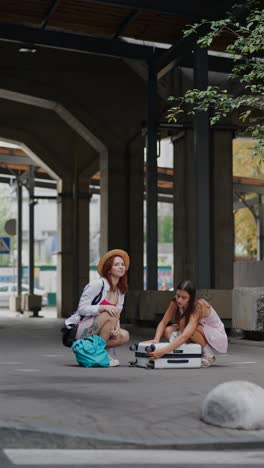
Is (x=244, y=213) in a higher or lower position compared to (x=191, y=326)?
higher

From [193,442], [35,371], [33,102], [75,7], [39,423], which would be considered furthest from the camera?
[33,102]

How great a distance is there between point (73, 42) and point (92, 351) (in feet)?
47.5

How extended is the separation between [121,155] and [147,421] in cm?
2582

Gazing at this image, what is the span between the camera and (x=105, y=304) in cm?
1270

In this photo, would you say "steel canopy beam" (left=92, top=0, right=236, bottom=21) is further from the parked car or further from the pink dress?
the parked car

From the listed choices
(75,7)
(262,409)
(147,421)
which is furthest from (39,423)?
(75,7)

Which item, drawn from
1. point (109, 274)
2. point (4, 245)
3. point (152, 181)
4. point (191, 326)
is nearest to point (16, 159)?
point (4, 245)

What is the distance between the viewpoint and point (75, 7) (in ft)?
79.7

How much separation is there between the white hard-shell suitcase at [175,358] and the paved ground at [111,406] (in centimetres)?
20

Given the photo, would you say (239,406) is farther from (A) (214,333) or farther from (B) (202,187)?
(B) (202,187)

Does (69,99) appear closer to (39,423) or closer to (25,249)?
(39,423)

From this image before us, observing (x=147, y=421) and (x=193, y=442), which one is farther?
(x=147, y=421)

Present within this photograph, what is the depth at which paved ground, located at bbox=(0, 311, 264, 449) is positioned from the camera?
7.21m

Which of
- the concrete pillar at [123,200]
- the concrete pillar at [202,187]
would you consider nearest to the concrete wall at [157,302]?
the concrete pillar at [202,187]
